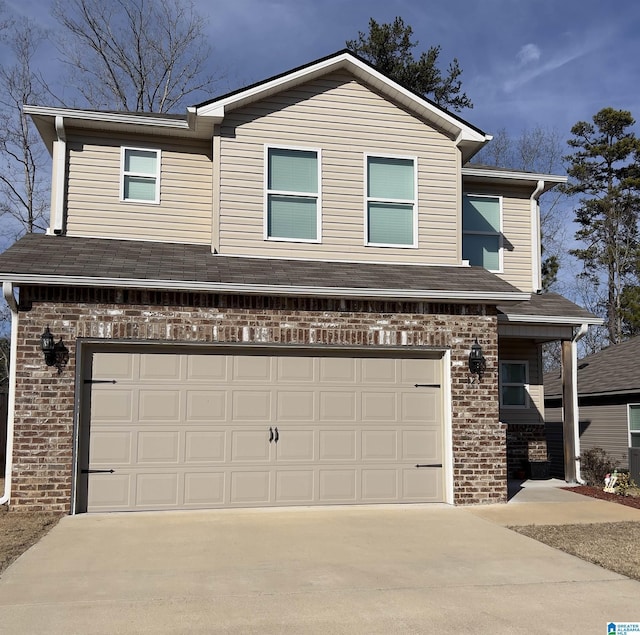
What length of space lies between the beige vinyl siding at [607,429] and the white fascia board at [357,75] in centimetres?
808

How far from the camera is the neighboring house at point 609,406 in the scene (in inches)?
653

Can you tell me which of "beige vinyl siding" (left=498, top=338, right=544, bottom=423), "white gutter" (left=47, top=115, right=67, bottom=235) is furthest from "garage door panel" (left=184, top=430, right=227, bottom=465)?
"beige vinyl siding" (left=498, top=338, right=544, bottom=423)

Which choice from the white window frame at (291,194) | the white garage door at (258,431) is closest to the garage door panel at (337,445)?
the white garage door at (258,431)

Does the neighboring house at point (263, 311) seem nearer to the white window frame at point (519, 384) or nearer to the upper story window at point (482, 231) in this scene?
the upper story window at point (482, 231)

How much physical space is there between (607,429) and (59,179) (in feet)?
44.3

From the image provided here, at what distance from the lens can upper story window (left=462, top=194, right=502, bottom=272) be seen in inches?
576

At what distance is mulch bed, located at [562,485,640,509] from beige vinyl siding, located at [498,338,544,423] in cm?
218

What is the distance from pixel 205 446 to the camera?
10.2m

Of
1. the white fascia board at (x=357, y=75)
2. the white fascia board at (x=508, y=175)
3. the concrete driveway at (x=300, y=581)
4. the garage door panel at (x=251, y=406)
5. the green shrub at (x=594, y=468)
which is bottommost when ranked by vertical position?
the concrete driveway at (x=300, y=581)

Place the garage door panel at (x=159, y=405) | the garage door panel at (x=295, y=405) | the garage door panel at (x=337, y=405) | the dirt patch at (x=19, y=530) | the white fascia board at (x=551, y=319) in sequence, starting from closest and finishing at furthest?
the dirt patch at (x=19, y=530) < the garage door panel at (x=159, y=405) < the garage door panel at (x=295, y=405) < the garage door panel at (x=337, y=405) < the white fascia board at (x=551, y=319)

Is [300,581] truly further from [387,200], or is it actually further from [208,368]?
[387,200]

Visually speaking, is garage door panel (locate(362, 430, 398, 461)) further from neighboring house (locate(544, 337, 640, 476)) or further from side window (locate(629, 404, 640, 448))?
side window (locate(629, 404, 640, 448))

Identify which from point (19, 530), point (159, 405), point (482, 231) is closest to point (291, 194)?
point (159, 405)

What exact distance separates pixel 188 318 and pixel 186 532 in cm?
295
